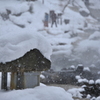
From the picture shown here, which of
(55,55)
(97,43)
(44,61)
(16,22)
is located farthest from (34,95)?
(97,43)

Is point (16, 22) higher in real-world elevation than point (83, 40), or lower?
higher

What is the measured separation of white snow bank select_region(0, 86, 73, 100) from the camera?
10.2 feet

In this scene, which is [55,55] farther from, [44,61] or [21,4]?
[44,61]

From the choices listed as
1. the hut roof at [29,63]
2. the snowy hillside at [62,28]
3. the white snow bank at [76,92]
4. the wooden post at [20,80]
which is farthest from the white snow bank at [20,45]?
the snowy hillside at [62,28]

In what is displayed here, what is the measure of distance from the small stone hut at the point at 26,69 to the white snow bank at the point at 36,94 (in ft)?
1.26

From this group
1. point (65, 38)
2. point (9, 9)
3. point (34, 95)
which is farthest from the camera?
point (65, 38)

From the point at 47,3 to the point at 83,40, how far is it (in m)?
7.54

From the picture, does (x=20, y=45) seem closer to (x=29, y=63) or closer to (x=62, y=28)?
(x=29, y=63)

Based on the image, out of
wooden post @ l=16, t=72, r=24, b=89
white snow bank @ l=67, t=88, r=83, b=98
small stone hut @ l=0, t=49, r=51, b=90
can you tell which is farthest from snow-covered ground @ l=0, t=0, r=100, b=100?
wooden post @ l=16, t=72, r=24, b=89

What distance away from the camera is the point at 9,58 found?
129 inches

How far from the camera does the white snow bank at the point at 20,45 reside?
10.7ft

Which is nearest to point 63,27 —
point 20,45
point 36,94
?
point 20,45

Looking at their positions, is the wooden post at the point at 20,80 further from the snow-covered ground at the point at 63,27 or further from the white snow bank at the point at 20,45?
the snow-covered ground at the point at 63,27

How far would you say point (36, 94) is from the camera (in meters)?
3.23
